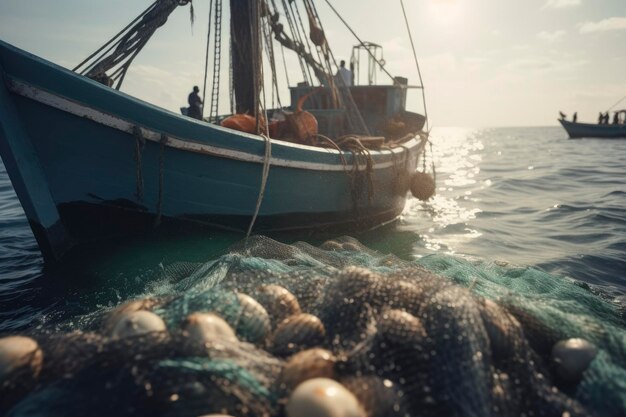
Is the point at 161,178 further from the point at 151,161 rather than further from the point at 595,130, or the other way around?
the point at 595,130

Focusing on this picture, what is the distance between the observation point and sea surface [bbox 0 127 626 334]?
405 cm

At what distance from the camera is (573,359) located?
6.53 feet

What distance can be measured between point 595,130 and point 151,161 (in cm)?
5069

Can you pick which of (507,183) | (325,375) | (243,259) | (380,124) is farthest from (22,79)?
(507,183)

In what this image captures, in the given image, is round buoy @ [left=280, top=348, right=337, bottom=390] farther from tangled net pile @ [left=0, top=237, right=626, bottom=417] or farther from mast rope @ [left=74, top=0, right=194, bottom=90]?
mast rope @ [left=74, top=0, right=194, bottom=90]

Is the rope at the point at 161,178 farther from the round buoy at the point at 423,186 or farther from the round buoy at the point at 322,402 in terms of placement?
the round buoy at the point at 423,186

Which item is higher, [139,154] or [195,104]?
[195,104]

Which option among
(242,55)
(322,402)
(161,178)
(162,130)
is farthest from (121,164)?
(322,402)

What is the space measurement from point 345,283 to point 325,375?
673 mm

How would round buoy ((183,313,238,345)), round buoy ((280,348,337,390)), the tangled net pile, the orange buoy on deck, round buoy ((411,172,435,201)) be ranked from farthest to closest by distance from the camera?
round buoy ((411,172,435,201))
the orange buoy on deck
round buoy ((183,313,238,345))
round buoy ((280,348,337,390))
the tangled net pile

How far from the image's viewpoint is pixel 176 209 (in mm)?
5109

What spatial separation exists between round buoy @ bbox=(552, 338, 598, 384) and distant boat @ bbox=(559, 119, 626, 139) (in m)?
48.3

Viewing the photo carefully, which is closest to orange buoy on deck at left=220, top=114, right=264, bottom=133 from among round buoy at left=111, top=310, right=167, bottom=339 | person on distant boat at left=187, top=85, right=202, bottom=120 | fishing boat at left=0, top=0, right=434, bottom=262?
fishing boat at left=0, top=0, right=434, bottom=262

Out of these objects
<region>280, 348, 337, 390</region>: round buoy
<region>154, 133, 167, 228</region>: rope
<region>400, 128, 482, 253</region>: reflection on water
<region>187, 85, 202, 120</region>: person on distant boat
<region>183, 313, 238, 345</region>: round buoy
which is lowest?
<region>400, 128, 482, 253</region>: reflection on water
